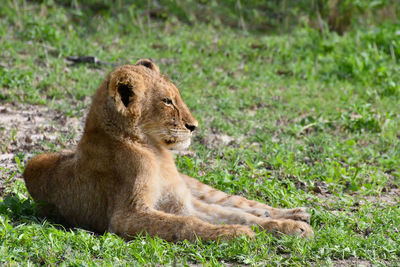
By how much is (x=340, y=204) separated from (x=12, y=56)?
662cm

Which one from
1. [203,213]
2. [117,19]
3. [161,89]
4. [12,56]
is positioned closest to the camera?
[161,89]

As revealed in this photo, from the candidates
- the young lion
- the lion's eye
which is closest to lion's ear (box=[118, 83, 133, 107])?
the young lion

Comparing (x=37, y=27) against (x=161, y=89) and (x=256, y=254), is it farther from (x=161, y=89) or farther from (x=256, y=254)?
(x=256, y=254)

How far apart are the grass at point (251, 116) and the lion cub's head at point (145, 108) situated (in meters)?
1.02

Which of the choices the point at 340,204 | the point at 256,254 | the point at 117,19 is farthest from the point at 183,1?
the point at 256,254

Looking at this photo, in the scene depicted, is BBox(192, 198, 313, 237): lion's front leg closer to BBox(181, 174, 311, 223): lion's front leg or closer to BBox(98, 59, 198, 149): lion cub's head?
BBox(181, 174, 311, 223): lion's front leg

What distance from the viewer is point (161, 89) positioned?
567 centimetres

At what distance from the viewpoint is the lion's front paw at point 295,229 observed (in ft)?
17.1

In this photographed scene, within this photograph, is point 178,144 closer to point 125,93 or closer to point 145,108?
point 145,108

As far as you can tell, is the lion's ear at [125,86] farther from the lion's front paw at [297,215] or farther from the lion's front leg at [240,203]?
the lion's front paw at [297,215]

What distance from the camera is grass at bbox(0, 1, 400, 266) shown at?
486cm

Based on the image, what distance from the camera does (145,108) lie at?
5551mm

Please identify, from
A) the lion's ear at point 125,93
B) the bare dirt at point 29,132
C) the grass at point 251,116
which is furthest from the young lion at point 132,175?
the bare dirt at point 29,132

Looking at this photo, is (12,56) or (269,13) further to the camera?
(269,13)
